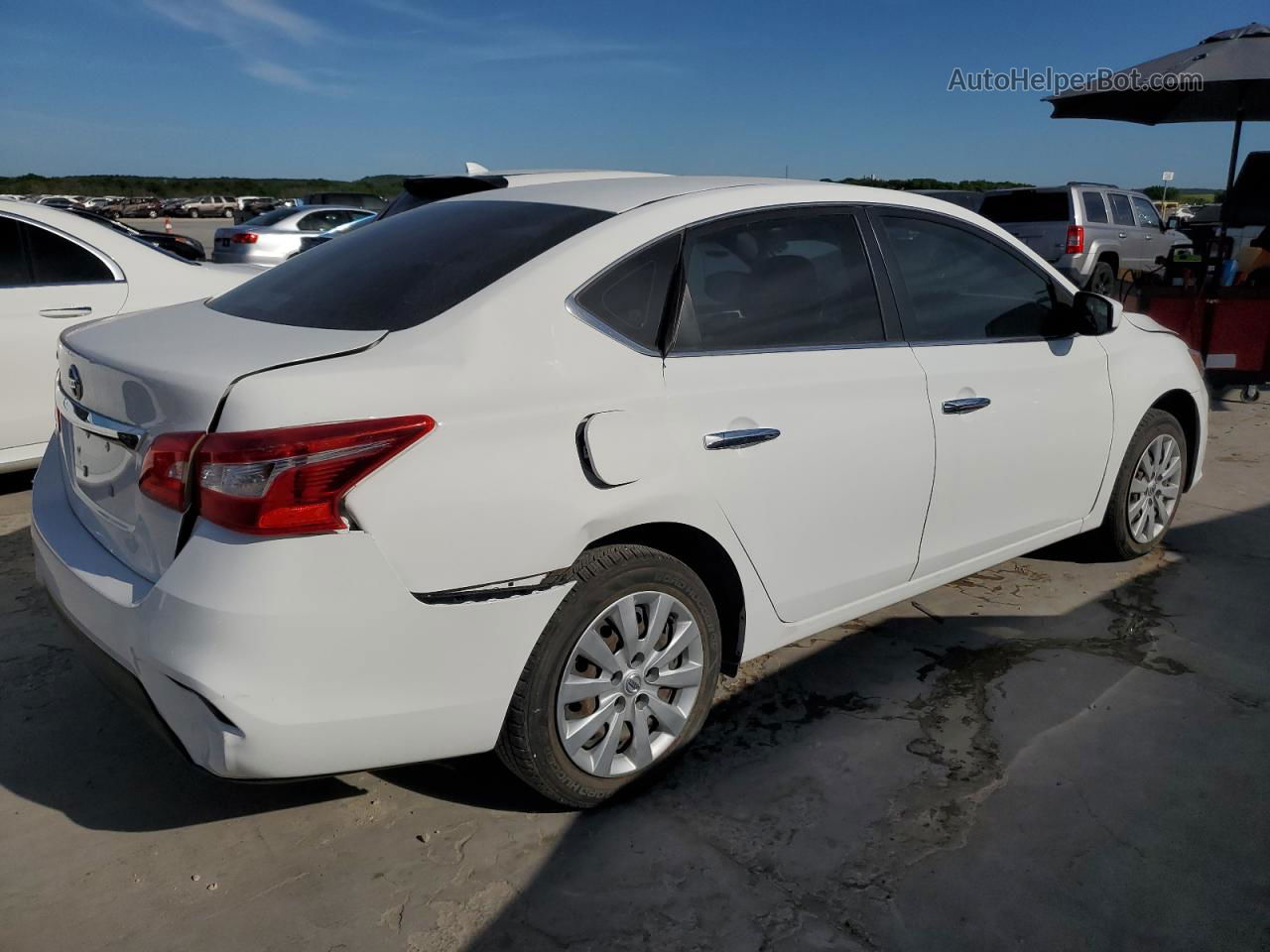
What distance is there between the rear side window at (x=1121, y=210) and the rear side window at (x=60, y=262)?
14910mm

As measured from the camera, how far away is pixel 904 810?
2.71 metres

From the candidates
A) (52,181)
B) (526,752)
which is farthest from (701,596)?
(52,181)

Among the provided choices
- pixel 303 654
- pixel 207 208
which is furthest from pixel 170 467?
pixel 207 208

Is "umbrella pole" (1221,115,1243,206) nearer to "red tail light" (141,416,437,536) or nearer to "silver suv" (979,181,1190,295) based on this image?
"silver suv" (979,181,1190,295)

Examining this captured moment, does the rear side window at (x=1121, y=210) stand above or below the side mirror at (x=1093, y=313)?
above

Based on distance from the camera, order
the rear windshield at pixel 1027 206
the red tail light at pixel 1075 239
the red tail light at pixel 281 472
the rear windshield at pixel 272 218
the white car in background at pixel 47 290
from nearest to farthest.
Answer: the red tail light at pixel 281 472
the white car in background at pixel 47 290
the red tail light at pixel 1075 239
the rear windshield at pixel 1027 206
the rear windshield at pixel 272 218

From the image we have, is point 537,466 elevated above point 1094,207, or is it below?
below

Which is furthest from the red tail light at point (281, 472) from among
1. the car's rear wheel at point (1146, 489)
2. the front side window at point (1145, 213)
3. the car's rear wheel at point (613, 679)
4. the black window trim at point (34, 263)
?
the front side window at point (1145, 213)

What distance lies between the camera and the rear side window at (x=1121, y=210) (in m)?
16.0

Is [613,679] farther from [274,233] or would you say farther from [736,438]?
[274,233]

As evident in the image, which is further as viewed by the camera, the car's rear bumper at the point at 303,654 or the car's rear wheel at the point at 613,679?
the car's rear wheel at the point at 613,679

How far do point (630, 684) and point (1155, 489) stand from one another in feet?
9.58

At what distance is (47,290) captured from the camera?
516cm

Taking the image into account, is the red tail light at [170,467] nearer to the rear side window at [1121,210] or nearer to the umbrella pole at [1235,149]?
the umbrella pole at [1235,149]
